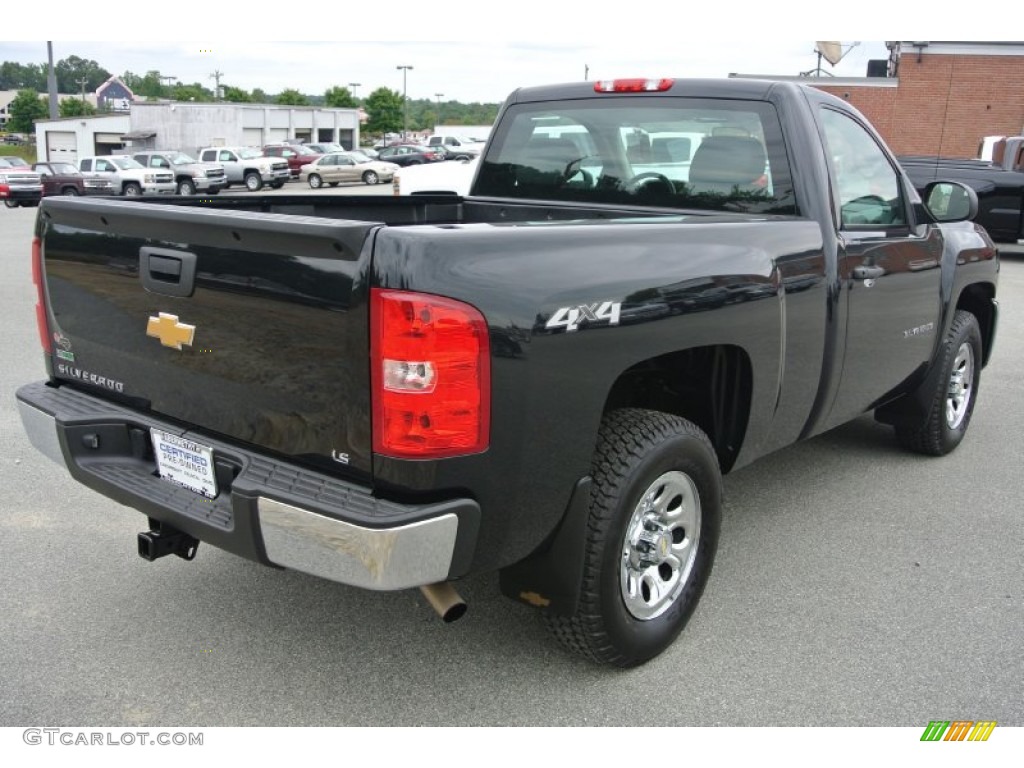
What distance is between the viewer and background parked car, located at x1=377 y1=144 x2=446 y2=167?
5050cm

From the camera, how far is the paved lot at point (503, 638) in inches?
113

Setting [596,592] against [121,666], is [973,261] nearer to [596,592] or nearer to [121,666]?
[596,592]

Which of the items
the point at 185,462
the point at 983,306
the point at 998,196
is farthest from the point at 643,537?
the point at 998,196

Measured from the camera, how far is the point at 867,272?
4.01 metres

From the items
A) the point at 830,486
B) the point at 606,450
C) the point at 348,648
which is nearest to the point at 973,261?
the point at 830,486

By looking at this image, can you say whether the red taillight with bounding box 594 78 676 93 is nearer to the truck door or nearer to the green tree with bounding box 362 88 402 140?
the truck door

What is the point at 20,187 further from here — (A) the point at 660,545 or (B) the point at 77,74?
(B) the point at 77,74

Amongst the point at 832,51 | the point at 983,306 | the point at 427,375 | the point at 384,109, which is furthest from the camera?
the point at 384,109

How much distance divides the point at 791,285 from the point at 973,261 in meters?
2.27

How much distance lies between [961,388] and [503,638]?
3662 millimetres

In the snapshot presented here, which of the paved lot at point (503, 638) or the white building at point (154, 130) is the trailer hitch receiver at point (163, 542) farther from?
the white building at point (154, 130)

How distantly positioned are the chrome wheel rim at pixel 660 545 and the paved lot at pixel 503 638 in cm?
22

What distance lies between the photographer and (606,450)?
9.34ft

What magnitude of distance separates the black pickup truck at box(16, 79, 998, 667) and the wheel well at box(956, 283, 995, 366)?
56.8 inches
